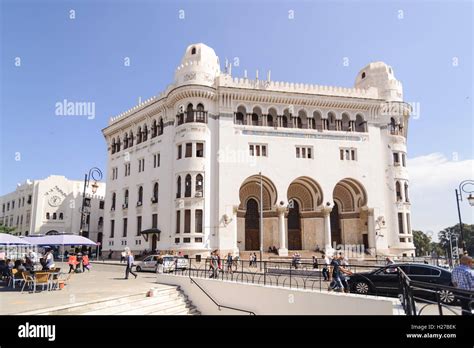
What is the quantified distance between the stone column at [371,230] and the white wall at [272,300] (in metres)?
25.5

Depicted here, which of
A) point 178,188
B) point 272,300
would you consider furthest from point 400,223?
point 272,300

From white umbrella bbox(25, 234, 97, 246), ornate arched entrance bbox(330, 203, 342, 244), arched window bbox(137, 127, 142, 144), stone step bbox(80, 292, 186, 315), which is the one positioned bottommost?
stone step bbox(80, 292, 186, 315)

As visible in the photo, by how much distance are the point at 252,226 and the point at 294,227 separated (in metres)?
4.69

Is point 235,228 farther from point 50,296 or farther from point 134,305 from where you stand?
point 50,296

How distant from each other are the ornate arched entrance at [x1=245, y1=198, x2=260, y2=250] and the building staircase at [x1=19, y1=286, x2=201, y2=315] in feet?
69.3

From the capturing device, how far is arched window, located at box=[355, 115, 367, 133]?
4012 cm

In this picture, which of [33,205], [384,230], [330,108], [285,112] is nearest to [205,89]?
[285,112]

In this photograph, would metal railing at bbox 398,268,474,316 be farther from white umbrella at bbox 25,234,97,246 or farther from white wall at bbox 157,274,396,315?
white umbrella at bbox 25,234,97,246

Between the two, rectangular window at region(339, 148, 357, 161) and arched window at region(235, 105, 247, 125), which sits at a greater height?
arched window at region(235, 105, 247, 125)

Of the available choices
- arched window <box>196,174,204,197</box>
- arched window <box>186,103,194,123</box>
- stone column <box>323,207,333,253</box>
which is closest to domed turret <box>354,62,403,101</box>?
stone column <box>323,207,333,253</box>

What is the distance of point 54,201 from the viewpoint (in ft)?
186

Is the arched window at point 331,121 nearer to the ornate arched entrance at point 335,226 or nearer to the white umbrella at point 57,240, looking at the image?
the ornate arched entrance at point 335,226

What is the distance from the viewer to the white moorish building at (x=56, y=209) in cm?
5544
